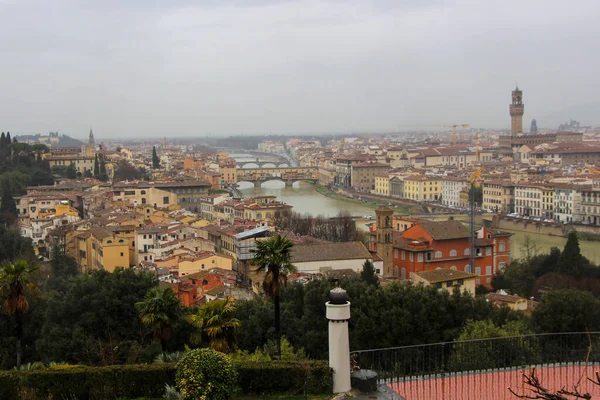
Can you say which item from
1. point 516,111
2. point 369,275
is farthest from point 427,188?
point 516,111

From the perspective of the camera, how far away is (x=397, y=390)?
333cm

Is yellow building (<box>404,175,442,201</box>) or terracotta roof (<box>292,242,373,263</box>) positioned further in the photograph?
yellow building (<box>404,175,442,201</box>)

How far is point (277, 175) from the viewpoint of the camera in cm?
4209

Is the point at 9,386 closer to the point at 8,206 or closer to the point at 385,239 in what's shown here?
the point at 385,239

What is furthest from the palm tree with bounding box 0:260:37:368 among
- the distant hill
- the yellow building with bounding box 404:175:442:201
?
the distant hill

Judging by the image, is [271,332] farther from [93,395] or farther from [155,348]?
[93,395]

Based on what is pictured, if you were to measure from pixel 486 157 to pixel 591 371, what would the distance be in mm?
46853

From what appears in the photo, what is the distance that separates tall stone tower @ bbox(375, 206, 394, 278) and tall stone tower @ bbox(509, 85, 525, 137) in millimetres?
41981

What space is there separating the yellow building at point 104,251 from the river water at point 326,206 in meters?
8.70

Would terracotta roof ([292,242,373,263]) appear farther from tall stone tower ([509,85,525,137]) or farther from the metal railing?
tall stone tower ([509,85,525,137])

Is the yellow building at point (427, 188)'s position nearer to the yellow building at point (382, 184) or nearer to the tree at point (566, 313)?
the yellow building at point (382, 184)

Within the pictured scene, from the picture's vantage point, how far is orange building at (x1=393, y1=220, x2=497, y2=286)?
1350 cm

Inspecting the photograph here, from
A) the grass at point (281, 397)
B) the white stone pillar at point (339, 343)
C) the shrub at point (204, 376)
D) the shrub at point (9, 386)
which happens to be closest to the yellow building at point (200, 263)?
the shrub at point (9, 386)

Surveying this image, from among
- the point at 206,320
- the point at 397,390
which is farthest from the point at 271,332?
the point at 397,390
